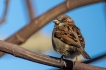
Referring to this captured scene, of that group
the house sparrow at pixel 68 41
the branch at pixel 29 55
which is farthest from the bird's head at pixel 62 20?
the branch at pixel 29 55

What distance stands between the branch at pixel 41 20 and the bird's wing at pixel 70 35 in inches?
7.1

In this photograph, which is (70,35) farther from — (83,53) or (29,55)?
(29,55)

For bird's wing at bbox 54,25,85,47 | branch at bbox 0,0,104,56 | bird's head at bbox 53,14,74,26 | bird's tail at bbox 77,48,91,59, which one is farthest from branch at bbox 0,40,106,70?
bird's head at bbox 53,14,74,26

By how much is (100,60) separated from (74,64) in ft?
2.43

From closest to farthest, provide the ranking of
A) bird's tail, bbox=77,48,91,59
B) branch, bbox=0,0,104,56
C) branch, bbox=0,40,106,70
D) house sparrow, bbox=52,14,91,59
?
branch, bbox=0,40,106,70
bird's tail, bbox=77,48,91,59
house sparrow, bbox=52,14,91,59
branch, bbox=0,0,104,56

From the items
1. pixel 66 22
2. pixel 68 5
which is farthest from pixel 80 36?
pixel 66 22

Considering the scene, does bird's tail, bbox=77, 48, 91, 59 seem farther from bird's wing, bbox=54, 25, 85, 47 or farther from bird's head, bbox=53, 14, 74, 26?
bird's head, bbox=53, 14, 74, 26

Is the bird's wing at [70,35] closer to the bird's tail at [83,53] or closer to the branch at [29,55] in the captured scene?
the bird's tail at [83,53]

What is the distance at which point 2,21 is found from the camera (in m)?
2.88

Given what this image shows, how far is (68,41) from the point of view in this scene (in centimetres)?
274

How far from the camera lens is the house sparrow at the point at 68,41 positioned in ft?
8.68

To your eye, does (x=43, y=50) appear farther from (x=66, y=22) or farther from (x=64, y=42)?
(x=64, y=42)

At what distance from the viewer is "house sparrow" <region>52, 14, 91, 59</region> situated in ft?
8.68

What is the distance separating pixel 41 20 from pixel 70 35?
0.34 m
